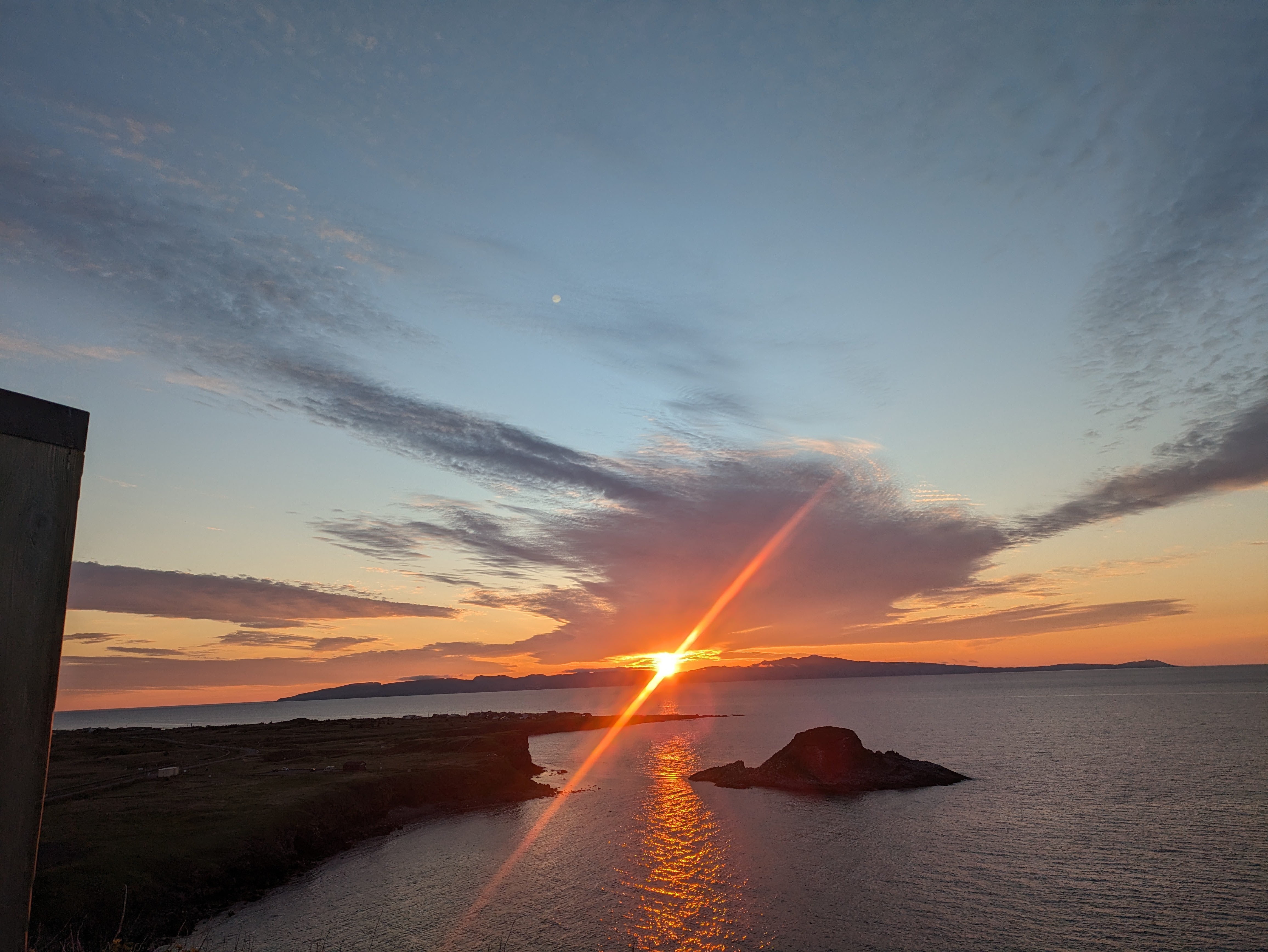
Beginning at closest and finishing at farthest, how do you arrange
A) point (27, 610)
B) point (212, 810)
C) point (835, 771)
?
point (27, 610)
point (212, 810)
point (835, 771)

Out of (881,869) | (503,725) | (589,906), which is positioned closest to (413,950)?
(589,906)

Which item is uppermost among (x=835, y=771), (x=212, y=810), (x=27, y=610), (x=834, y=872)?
(x=27, y=610)

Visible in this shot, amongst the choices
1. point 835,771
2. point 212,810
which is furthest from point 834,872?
point 212,810

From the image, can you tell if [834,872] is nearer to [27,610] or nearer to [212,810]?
[212,810]

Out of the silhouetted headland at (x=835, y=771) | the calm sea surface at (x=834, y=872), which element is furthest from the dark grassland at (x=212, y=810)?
the silhouetted headland at (x=835, y=771)

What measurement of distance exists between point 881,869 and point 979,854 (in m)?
9.24

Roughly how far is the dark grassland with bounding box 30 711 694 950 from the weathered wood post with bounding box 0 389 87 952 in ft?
45.8

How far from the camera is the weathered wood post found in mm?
3434

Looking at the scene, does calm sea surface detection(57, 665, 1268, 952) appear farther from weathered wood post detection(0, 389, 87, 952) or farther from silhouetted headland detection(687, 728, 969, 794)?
weathered wood post detection(0, 389, 87, 952)

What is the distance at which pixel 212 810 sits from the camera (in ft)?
163

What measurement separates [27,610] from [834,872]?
173 feet

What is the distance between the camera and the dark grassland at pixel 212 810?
34.0 m

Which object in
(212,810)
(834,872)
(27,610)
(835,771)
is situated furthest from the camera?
(835,771)

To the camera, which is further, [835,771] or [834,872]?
[835,771]
